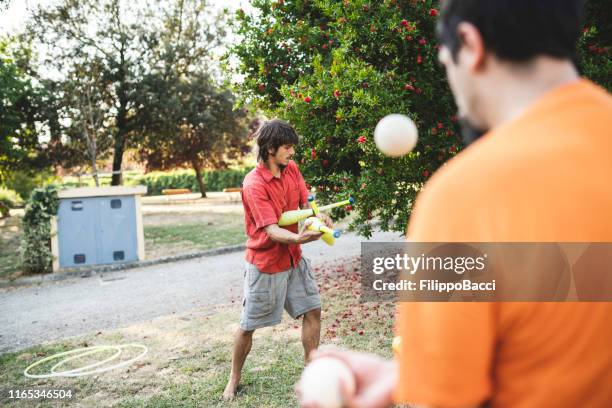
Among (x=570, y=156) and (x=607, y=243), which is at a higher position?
(x=570, y=156)

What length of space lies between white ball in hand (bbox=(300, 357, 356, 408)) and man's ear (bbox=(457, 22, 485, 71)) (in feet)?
2.41

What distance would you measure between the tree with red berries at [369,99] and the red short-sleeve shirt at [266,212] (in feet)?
5.50

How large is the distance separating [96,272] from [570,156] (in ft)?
37.3

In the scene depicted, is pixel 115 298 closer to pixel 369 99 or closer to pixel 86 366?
pixel 86 366

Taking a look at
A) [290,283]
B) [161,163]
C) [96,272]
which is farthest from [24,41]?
[290,283]

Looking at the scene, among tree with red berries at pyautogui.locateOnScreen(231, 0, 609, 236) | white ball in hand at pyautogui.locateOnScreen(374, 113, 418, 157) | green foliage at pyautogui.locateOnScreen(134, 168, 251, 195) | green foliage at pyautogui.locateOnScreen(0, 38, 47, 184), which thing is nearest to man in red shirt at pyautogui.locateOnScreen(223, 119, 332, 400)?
white ball in hand at pyautogui.locateOnScreen(374, 113, 418, 157)

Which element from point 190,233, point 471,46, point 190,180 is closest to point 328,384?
point 471,46

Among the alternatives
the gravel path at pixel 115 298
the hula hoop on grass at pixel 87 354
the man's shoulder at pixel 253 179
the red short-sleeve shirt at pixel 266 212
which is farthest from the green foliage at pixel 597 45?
the hula hoop on grass at pixel 87 354

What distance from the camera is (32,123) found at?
843 inches

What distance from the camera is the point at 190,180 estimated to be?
39375 mm

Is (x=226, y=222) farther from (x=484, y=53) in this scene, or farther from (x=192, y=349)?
(x=484, y=53)

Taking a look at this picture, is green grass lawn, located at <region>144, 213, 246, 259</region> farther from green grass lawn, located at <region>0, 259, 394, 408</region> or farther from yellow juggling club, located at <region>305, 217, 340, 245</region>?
yellow juggling club, located at <region>305, 217, 340, 245</region>

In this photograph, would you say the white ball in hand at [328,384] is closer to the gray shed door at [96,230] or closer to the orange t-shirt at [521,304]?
the orange t-shirt at [521,304]

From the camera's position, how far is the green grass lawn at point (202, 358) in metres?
4.54
